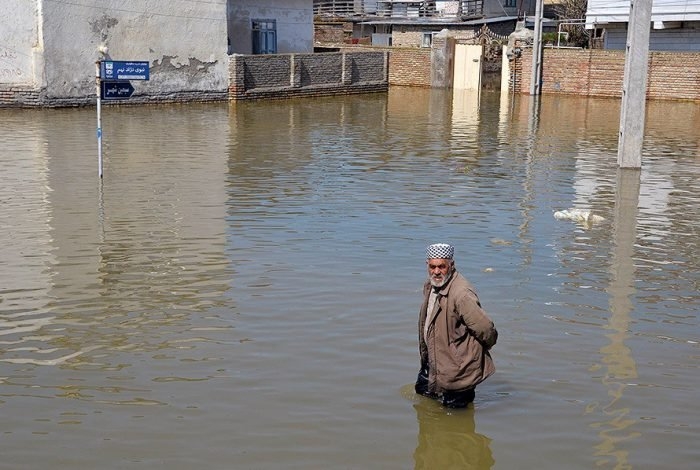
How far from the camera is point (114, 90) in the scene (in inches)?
644

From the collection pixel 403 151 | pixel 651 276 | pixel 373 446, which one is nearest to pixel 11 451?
pixel 373 446

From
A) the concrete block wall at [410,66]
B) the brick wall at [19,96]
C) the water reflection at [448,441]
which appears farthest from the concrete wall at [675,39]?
the water reflection at [448,441]

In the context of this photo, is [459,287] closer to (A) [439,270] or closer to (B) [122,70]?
(A) [439,270]

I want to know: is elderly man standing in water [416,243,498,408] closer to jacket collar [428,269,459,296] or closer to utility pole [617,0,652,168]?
jacket collar [428,269,459,296]

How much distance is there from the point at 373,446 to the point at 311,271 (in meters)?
4.76

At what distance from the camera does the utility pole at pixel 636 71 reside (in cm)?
1831

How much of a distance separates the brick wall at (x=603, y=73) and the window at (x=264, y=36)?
10.1m

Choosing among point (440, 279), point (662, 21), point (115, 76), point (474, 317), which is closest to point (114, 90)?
point (115, 76)

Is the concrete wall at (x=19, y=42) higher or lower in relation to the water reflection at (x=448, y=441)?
higher

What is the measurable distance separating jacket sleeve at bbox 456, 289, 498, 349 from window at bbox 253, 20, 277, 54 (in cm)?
3443

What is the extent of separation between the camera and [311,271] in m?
11.6

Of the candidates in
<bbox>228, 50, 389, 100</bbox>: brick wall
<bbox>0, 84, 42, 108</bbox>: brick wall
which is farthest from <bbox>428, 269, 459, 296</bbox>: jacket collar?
<bbox>228, 50, 389, 100</bbox>: brick wall

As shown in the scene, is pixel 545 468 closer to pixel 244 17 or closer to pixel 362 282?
pixel 362 282

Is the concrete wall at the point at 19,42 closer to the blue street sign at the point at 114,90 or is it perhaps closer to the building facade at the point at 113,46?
the building facade at the point at 113,46
